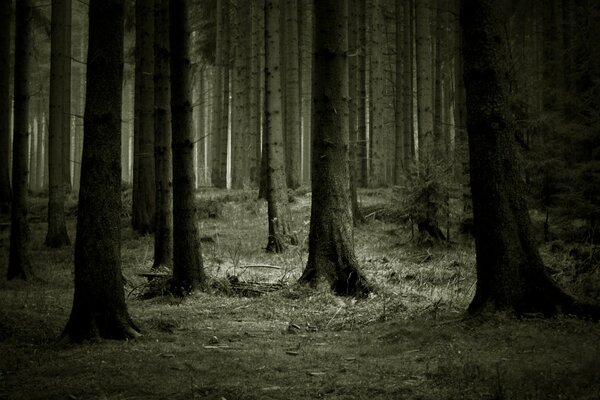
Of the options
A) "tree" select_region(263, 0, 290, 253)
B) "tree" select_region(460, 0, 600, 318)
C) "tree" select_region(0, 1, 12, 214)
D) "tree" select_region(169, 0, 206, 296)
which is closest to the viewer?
"tree" select_region(460, 0, 600, 318)

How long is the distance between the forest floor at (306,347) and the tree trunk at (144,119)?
559 cm

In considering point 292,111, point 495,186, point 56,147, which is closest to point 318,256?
point 495,186

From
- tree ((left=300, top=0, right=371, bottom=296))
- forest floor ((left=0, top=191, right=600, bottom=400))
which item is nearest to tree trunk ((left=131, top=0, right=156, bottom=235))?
forest floor ((left=0, top=191, right=600, bottom=400))

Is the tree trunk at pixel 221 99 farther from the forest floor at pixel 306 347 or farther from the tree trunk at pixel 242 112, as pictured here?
the forest floor at pixel 306 347

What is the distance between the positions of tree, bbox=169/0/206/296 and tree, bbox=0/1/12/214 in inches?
336

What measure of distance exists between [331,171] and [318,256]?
1.41 meters

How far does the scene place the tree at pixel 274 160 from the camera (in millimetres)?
12969

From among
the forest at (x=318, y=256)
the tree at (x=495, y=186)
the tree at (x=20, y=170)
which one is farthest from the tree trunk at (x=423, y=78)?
the tree at (x=20, y=170)

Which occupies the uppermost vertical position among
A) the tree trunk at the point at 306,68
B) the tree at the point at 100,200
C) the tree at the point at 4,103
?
the tree trunk at the point at 306,68

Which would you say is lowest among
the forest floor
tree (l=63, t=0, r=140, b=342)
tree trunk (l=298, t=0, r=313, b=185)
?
the forest floor

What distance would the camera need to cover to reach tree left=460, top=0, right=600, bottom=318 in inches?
232

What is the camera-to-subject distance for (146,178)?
15758 millimetres

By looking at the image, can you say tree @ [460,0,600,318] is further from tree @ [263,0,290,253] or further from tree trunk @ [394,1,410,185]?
tree trunk @ [394,1,410,185]

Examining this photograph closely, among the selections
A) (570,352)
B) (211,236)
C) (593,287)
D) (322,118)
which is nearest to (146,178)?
(211,236)
